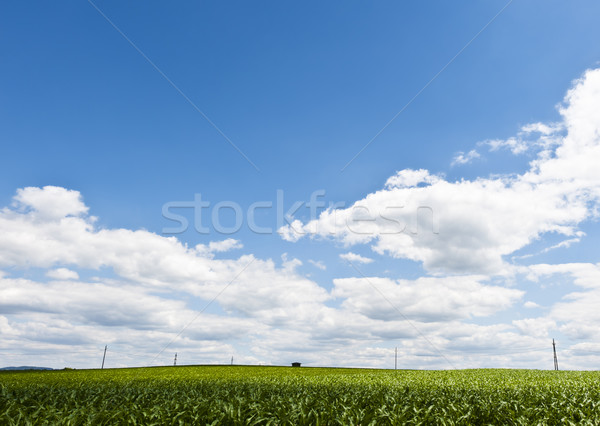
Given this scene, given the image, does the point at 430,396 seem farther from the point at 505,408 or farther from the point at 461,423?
the point at 461,423

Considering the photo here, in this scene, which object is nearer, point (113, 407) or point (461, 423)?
point (461, 423)

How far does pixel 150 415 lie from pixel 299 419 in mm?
3274

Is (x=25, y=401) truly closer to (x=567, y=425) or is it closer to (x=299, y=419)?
(x=299, y=419)

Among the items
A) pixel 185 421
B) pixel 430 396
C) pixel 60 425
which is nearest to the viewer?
pixel 60 425

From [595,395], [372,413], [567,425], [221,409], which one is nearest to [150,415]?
[221,409]

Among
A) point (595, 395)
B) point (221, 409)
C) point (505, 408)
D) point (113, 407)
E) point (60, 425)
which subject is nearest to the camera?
point (60, 425)

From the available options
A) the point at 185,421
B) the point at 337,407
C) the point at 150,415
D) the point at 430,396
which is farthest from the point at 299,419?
the point at 430,396

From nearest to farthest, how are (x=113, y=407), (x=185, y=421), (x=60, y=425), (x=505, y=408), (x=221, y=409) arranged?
(x=60, y=425)
(x=185, y=421)
(x=221, y=409)
(x=113, y=407)
(x=505, y=408)

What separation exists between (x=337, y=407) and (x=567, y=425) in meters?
5.61

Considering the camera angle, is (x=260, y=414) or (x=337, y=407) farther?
(x=337, y=407)

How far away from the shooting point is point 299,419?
8867 mm

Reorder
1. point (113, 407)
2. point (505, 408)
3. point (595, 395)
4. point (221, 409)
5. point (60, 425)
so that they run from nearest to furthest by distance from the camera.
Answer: point (60, 425) → point (221, 409) → point (113, 407) → point (505, 408) → point (595, 395)

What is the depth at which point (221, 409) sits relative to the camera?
9828 millimetres

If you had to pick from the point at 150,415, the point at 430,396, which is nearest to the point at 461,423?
the point at 430,396
